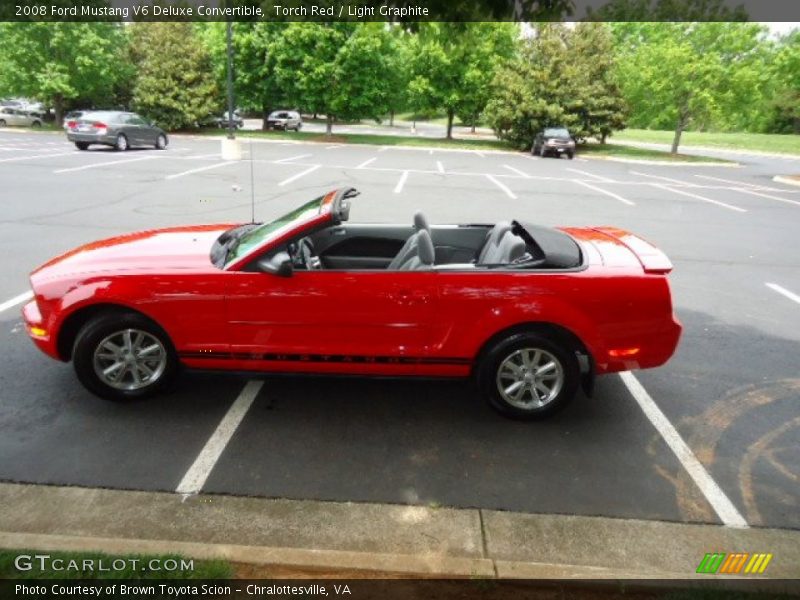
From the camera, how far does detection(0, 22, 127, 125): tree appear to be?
30203 millimetres

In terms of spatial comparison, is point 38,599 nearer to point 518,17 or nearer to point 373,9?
point 373,9

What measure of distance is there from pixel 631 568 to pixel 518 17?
381cm

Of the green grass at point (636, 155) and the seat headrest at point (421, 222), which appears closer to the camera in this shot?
the seat headrest at point (421, 222)

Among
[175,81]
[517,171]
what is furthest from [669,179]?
[175,81]

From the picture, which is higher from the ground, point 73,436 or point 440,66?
point 440,66

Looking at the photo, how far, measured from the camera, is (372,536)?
9.59 feet

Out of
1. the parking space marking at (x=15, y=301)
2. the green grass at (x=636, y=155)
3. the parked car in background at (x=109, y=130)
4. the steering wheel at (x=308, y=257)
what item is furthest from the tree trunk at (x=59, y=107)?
the steering wheel at (x=308, y=257)

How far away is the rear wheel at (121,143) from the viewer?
70.3ft

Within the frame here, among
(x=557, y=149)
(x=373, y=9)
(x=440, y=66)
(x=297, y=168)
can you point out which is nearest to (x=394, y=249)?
(x=373, y=9)

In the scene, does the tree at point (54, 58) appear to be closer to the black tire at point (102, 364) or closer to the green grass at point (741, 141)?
the black tire at point (102, 364)

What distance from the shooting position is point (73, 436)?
3.70 metres

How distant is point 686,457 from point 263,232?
3.24 meters

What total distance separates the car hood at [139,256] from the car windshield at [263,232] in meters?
0.19

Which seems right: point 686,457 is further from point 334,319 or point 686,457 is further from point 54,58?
point 54,58
